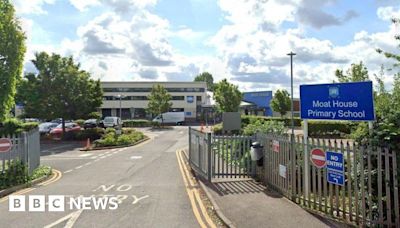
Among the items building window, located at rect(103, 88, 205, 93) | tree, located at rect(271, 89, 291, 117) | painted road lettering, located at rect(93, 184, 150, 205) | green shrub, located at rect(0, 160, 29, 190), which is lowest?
painted road lettering, located at rect(93, 184, 150, 205)

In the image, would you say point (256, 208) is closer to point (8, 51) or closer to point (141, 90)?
point (8, 51)

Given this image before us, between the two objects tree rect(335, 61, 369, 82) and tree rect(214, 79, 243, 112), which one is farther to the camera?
tree rect(214, 79, 243, 112)

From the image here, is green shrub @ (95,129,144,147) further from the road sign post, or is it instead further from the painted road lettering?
the road sign post

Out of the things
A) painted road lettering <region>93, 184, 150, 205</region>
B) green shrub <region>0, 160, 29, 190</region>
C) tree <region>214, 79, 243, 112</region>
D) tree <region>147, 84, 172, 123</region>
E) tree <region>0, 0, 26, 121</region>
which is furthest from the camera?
tree <region>147, 84, 172, 123</region>

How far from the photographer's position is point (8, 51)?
16906 mm

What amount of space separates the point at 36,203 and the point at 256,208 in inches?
226

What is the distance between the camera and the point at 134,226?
8234 millimetres

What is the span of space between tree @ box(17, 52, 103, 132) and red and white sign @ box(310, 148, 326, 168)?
3130 cm

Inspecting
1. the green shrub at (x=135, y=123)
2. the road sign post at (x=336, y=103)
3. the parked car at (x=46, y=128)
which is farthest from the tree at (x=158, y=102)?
the road sign post at (x=336, y=103)

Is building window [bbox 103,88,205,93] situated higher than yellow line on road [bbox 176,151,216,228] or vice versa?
building window [bbox 103,88,205,93]

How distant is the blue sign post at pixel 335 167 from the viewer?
8.13 m

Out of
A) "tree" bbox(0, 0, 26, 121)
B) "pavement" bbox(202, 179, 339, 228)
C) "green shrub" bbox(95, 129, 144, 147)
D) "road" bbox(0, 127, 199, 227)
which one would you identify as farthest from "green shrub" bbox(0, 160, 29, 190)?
"green shrub" bbox(95, 129, 144, 147)

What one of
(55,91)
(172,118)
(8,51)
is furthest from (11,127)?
(172,118)

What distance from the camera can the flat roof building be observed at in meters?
86.6
